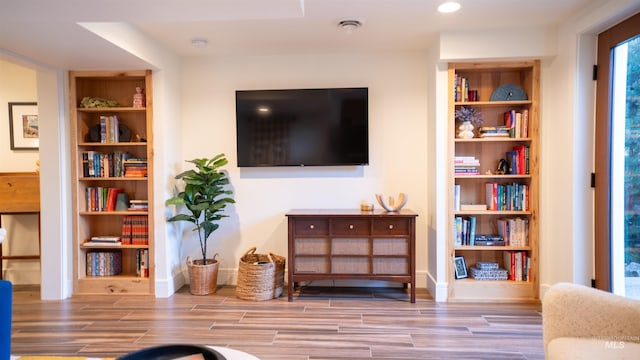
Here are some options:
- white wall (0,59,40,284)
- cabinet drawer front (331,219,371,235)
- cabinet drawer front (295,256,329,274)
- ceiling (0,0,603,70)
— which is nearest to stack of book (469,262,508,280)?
cabinet drawer front (331,219,371,235)

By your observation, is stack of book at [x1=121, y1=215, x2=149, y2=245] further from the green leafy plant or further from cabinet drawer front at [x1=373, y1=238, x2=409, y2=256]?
cabinet drawer front at [x1=373, y1=238, x2=409, y2=256]

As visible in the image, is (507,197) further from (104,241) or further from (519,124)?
(104,241)

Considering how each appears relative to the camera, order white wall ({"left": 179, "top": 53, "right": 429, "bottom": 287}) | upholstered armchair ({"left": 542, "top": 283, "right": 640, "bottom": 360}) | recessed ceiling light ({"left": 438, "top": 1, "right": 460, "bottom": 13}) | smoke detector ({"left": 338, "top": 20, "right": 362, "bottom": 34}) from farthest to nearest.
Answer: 1. white wall ({"left": 179, "top": 53, "right": 429, "bottom": 287})
2. smoke detector ({"left": 338, "top": 20, "right": 362, "bottom": 34})
3. recessed ceiling light ({"left": 438, "top": 1, "right": 460, "bottom": 13})
4. upholstered armchair ({"left": 542, "top": 283, "right": 640, "bottom": 360})

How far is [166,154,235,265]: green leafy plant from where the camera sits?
3.40m

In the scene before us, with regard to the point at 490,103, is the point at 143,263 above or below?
below

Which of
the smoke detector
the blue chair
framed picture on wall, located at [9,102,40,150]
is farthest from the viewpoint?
framed picture on wall, located at [9,102,40,150]

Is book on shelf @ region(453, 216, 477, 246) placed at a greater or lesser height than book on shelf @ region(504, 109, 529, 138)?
lesser

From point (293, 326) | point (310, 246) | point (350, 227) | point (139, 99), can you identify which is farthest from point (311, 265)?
point (139, 99)

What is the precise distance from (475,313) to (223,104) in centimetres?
300

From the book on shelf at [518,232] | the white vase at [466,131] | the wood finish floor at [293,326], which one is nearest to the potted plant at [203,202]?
the wood finish floor at [293,326]

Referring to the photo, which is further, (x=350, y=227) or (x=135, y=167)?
(x=135, y=167)

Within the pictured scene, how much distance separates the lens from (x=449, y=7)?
2.66 m

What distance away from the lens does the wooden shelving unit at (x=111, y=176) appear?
3424 millimetres

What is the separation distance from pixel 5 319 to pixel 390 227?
102 inches
